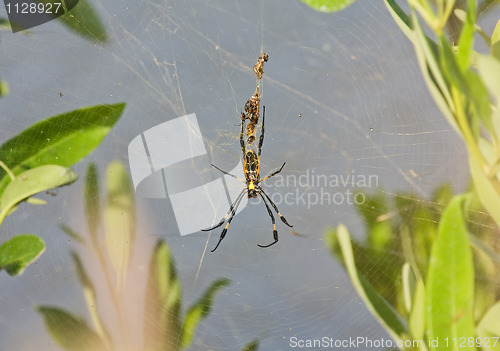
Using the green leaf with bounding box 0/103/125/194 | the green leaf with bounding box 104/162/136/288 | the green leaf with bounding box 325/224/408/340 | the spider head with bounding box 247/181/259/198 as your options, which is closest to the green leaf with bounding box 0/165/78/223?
the green leaf with bounding box 0/103/125/194

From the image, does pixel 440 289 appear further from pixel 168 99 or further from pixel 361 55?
pixel 168 99

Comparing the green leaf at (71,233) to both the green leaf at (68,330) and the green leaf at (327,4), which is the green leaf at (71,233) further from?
the green leaf at (327,4)

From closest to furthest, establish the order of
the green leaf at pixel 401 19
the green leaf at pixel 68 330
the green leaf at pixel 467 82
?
the green leaf at pixel 467 82 → the green leaf at pixel 401 19 → the green leaf at pixel 68 330

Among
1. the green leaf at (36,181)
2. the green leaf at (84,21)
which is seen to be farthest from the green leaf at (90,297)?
the green leaf at (84,21)

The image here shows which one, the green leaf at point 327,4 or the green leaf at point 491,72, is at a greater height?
the green leaf at point 327,4

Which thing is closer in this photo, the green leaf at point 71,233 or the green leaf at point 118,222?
the green leaf at point 118,222

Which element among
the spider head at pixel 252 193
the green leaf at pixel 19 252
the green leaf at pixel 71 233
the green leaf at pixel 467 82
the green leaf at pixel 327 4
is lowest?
the green leaf at pixel 19 252

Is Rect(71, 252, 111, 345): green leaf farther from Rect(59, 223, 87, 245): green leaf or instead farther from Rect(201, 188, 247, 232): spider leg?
Rect(201, 188, 247, 232): spider leg
